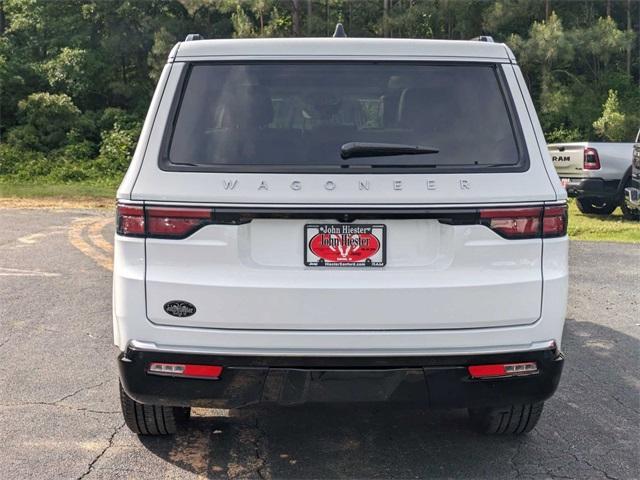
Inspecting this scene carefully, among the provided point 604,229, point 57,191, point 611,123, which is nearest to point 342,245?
point 604,229

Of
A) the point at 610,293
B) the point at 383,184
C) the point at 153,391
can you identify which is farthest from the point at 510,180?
the point at 610,293

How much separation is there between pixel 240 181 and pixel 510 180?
114 cm

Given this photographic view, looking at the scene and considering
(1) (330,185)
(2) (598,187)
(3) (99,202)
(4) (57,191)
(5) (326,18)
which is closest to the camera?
(1) (330,185)

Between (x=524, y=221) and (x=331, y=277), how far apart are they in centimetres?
85

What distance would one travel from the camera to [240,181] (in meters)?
3.08

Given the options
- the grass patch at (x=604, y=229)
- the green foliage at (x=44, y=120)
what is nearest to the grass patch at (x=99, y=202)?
the grass patch at (x=604, y=229)

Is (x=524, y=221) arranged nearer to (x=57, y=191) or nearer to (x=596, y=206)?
(x=596, y=206)

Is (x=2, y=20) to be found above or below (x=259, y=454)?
above

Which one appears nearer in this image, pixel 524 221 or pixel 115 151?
pixel 524 221

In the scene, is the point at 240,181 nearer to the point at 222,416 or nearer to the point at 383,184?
the point at 383,184

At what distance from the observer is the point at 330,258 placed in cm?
310

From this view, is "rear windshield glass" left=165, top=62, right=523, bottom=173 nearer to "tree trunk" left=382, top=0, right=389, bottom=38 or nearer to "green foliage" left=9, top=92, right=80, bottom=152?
"green foliage" left=9, top=92, right=80, bottom=152

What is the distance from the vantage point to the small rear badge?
3102 mm

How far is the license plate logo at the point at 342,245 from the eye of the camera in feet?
10.1
